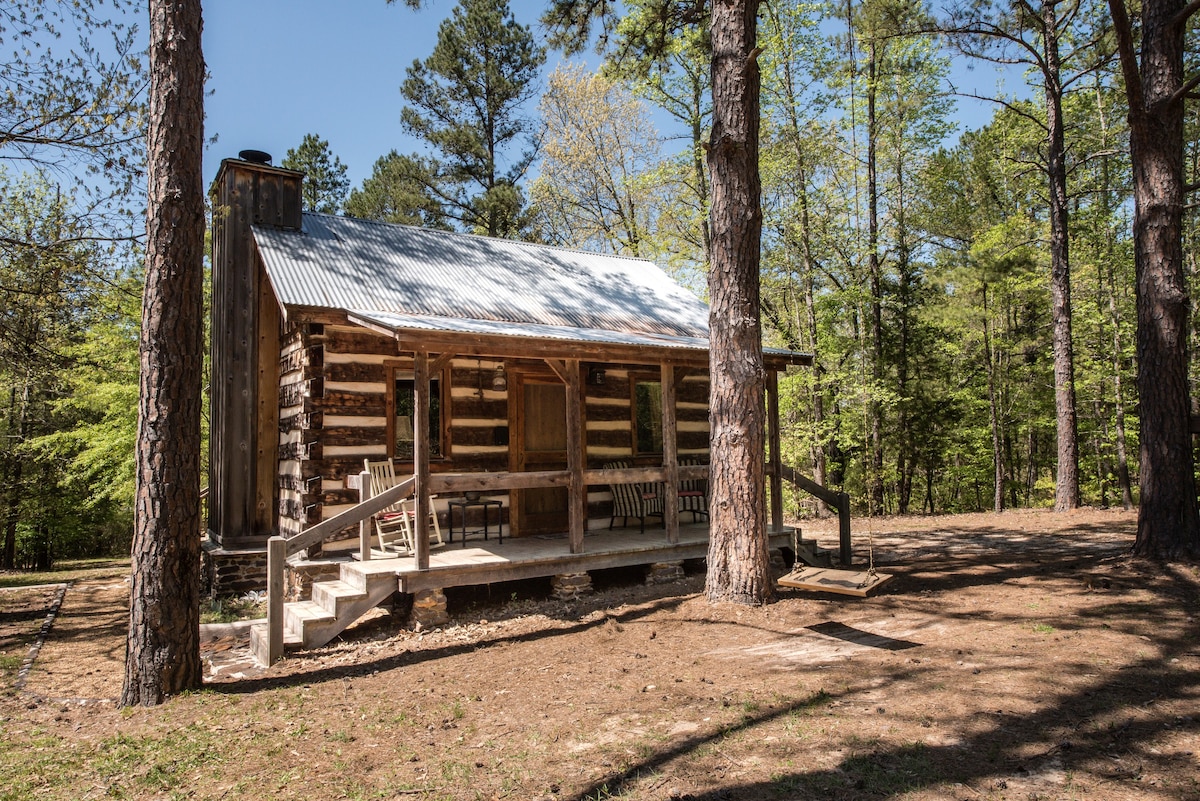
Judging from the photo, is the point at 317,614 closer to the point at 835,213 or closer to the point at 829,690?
the point at 829,690

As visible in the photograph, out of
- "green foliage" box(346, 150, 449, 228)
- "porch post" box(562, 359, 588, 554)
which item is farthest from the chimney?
"green foliage" box(346, 150, 449, 228)

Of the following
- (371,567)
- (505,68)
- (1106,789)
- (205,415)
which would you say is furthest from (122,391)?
(1106,789)

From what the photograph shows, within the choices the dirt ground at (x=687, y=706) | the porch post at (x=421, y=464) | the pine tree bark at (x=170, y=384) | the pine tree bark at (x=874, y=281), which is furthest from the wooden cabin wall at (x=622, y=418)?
the pine tree bark at (x=874, y=281)

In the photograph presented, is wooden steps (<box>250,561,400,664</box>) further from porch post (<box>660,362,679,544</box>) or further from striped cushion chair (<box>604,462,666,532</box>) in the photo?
striped cushion chair (<box>604,462,666,532</box>)

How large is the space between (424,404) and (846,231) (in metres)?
15.6

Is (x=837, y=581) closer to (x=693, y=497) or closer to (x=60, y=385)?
(x=693, y=497)

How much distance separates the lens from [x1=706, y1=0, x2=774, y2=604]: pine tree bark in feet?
23.5

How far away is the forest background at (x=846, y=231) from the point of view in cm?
1817

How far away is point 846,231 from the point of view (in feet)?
64.7

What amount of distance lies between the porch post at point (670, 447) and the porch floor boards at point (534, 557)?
0.30 m

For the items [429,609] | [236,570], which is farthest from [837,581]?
[236,570]

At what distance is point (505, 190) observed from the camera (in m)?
23.3

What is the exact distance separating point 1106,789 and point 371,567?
21.0 feet

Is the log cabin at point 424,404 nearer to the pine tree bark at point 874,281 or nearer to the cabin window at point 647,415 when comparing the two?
the cabin window at point 647,415
